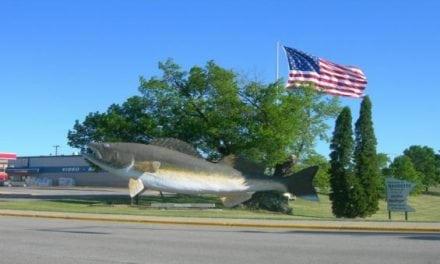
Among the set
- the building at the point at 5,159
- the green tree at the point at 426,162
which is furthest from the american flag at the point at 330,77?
the building at the point at 5,159

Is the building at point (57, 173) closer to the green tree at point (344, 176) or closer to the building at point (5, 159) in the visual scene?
the building at point (5, 159)

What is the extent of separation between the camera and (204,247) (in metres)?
13.6

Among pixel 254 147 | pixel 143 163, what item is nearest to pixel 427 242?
pixel 143 163

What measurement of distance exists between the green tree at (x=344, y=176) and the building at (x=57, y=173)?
61380 mm

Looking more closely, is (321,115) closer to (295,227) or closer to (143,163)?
(143,163)

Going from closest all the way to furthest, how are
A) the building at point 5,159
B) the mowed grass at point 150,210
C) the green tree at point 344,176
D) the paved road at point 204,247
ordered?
the paved road at point 204,247 → the mowed grass at point 150,210 → the green tree at point 344,176 → the building at point 5,159

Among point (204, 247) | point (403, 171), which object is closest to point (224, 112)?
point (204, 247)

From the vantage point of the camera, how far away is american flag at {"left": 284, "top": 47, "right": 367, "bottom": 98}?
40.6 meters

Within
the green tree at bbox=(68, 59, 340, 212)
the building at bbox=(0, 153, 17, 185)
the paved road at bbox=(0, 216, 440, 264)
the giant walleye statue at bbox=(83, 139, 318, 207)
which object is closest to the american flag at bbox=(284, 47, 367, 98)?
the green tree at bbox=(68, 59, 340, 212)

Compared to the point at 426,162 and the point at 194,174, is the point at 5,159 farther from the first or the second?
the point at 194,174

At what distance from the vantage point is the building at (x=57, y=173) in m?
100

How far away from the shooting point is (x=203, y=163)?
28641 mm

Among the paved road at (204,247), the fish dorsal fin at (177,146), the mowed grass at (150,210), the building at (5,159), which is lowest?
the paved road at (204,247)

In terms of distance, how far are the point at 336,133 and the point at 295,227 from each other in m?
14.7
